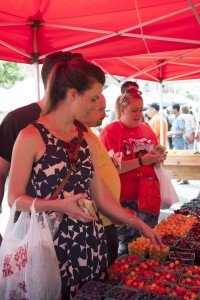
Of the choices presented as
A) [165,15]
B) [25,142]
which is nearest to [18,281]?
[25,142]

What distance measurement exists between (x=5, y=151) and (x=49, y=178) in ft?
1.35

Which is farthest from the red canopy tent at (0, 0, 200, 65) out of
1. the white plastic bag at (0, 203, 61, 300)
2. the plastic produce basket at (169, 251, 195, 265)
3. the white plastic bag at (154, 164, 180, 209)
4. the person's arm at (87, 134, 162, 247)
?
the white plastic bag at (0, 203, 61, 300)

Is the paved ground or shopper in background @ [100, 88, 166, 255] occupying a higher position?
shopper in background @ [100, 88, 166, 255]

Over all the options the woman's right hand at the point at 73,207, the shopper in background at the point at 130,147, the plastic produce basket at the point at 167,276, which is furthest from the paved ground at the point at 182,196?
the woman's right hand at the point at 73,207

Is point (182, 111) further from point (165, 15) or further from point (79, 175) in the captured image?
point (79, 175)

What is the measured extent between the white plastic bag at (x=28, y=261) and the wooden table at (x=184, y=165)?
5312 mm

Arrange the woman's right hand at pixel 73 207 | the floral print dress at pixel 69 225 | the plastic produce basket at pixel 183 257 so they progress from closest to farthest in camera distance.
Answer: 1. the woman's right hand at pixel 73 207
2. the floral print dress at pixel 69 225
3. the plastic produce basket at pixel 183 257

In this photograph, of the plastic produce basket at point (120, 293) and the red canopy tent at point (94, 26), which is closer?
the plastic produce basket at point (120, 293)

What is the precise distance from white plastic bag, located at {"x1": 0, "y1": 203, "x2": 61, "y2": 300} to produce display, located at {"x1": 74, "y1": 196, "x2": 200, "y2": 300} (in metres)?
0.18

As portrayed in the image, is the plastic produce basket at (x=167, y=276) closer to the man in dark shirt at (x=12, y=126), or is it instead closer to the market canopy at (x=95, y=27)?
the man in dark shirt at (x=12, y=126)

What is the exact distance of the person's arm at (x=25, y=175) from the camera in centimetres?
138

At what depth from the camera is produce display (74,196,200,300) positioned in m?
1.54

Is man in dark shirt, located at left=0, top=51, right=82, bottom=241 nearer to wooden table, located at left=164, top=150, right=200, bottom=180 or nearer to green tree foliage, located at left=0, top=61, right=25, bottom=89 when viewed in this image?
wooden table, located at left=164, top=150, right=200, bottom=180

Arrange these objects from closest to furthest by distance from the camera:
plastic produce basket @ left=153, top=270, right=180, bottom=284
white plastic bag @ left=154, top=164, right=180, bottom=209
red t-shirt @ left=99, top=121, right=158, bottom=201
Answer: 1. plastic produce basket @ left=153, top=270, right=180, bottom=284
2. red t-shirt @ left=99, top=121, right=158, bottom=201
3. white plastic bag @ left=154, top=164, right=180, bottom=209
